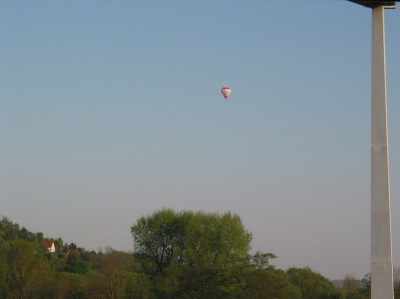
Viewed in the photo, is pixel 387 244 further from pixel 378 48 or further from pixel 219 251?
pixel 219 251

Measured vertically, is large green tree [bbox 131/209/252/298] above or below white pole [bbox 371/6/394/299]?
above

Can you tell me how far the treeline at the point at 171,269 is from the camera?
5047cm

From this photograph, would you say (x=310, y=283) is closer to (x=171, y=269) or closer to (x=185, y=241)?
→ (x=185, y=241)

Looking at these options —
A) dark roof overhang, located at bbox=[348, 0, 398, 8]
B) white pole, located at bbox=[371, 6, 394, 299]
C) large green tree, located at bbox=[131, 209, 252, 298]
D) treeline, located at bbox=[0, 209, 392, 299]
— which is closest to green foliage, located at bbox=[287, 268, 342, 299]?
treeline, located at bbox=[0, 209, 392, 299]

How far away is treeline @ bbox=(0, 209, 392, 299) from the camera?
166 ft

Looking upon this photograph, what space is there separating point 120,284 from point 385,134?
130ft

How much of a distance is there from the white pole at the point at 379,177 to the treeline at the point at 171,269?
1145 inches

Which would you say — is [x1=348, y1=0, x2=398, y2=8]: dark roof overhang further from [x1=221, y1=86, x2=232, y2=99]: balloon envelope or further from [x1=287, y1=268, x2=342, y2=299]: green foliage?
[x1=287, y1=268, x2=342, y2=299]: green foliage

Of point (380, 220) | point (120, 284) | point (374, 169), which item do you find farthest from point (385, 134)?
point (120, 284)

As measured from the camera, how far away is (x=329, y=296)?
6638 cm

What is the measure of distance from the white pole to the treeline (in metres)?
29.1

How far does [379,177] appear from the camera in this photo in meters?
20.1

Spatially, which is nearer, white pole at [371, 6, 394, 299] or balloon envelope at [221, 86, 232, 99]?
white pole at [371, 6, 394, 299]

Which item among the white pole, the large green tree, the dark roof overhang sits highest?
the large green tree
